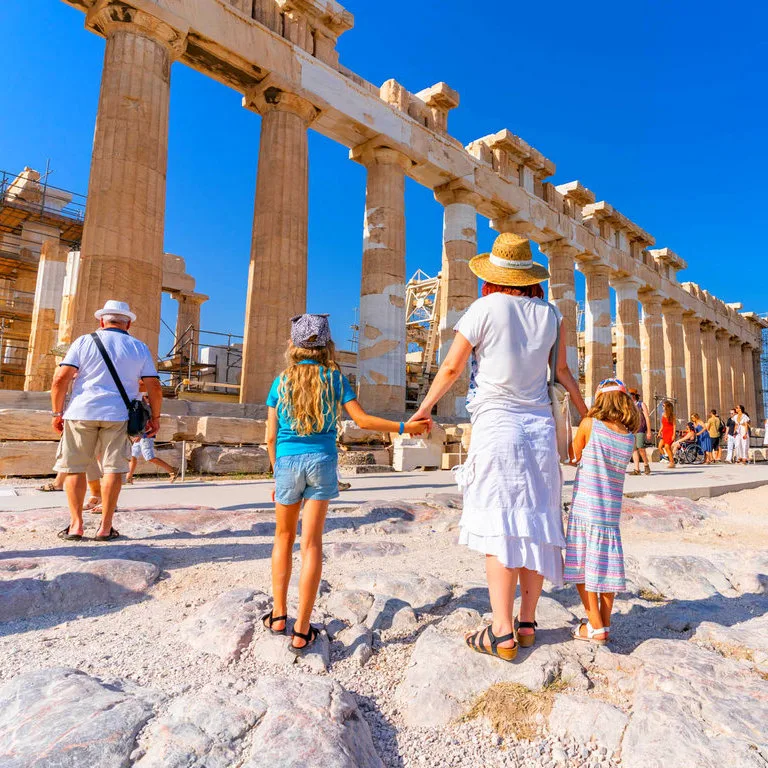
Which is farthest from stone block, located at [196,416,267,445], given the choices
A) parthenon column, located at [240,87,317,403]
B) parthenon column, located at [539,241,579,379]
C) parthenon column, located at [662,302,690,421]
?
parthenon column, located at [662,302,690,421]

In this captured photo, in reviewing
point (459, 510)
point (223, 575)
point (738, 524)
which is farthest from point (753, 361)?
point (223, 575)

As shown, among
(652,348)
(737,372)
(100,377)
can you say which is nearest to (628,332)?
(652,348)

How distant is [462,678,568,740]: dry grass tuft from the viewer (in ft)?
6.53

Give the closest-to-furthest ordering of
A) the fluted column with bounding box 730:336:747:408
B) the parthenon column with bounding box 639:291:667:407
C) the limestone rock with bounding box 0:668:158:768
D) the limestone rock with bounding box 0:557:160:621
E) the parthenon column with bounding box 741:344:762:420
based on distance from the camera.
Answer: the limestone rock with bounding box 0:668:158:768, the limestone rock with bounding box 0:557:160:621, the parthenon column with bounding box 639:291:667:407, the fluted column with bounding box 730:336:747:408, the parthenon column with bounding box 741:344:762:420

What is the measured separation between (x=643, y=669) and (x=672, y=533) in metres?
4.40

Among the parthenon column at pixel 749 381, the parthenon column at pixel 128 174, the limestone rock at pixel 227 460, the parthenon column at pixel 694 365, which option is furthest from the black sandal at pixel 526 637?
the parthenon column at pixel 749 381

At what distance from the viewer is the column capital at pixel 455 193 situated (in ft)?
55.6

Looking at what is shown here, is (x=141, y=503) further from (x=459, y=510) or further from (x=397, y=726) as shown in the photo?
(x=397, y=726)

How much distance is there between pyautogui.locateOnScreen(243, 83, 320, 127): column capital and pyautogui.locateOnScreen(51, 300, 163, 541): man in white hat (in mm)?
10007

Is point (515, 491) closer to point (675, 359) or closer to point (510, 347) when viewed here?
point (510, 347)

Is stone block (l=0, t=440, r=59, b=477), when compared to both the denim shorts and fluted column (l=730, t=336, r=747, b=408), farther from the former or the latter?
fluted column (l=730, t=336, r=747, b=408)

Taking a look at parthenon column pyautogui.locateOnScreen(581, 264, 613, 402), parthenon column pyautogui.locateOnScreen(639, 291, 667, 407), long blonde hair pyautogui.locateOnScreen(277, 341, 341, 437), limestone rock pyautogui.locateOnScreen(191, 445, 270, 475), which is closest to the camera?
long blonde hair pyautogui.locateOnScreen(277, 341, 341, 437)

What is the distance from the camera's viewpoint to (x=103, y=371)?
169 inches

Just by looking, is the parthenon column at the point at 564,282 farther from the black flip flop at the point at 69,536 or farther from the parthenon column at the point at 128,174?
the black flip flop at the point at 69,536
